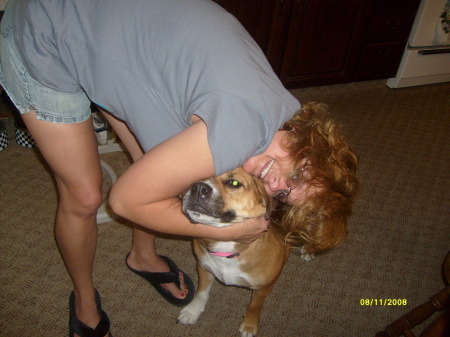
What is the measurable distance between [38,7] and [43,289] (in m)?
1.30

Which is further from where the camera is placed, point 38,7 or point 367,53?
point 367,53

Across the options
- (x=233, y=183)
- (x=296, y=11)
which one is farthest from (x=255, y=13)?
(x=233, y=183)

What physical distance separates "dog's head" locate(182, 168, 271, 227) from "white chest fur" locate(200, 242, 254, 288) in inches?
7.9

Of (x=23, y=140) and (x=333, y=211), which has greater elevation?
(x=333, y=211)

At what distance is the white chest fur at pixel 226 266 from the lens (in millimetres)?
1329

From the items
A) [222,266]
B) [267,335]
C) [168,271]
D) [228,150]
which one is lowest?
[267,335]

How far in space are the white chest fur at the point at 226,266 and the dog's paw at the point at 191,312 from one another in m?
0.27

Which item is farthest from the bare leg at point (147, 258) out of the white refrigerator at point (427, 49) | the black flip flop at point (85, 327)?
the white refrigerator at point (427, 49)

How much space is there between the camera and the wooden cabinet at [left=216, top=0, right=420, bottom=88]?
8.90 ft

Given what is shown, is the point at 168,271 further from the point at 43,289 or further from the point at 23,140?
the point at 23,140

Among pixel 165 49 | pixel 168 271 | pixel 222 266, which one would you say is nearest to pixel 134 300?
pixel 168 271

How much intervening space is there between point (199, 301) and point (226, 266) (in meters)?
0.36

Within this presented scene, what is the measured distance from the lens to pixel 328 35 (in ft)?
9.82

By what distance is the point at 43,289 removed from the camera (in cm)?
163
